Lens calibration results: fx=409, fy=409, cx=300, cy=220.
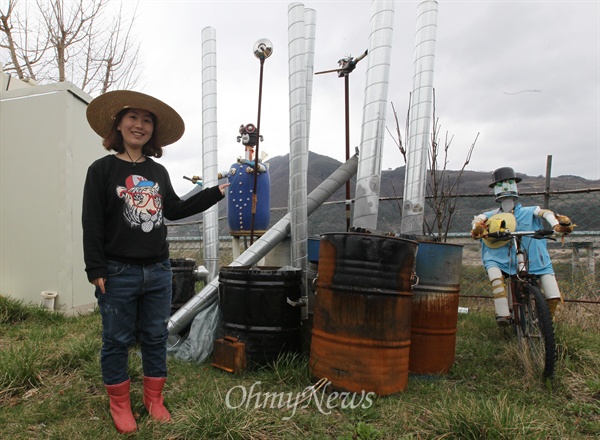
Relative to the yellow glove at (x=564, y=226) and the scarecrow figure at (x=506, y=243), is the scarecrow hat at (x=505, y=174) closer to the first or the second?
the scarecrow figure at (x=506, y=243)

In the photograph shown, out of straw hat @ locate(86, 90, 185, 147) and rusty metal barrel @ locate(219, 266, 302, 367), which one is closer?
straw hat @ locate(86, 90, 185, 147)

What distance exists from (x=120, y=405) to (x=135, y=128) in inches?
60.9

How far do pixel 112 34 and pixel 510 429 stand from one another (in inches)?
487

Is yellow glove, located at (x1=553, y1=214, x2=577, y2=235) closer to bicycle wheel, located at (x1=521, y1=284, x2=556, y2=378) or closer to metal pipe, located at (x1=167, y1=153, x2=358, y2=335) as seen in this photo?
bicycle wheel, located at (x1=521, y1=284, x2=556, y2=378)

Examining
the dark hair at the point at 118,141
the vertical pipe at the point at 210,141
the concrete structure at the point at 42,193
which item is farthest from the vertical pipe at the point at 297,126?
the concrete structure at the point at 42,193

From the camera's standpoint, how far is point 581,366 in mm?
3029

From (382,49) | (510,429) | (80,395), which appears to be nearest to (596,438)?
(510,429)

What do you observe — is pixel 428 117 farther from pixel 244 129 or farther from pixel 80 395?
pixel 80 395

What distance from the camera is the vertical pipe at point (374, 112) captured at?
11.8ft

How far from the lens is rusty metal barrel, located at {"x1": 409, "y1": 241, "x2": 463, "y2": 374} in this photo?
9.87 feet

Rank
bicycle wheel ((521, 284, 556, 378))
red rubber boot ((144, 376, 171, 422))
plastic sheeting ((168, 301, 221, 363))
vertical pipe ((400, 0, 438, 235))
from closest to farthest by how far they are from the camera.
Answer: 1. red rubber boot ((144, 376, 171, 422))
2. bicycle wheel ((521, 284, 556, 378))
3. plastic sheeting ((168, 301, 221, 363))
4. vertical pipe ((400, 0, 438, 235))

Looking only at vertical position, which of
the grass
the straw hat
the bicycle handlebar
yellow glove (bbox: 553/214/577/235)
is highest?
the straw hat

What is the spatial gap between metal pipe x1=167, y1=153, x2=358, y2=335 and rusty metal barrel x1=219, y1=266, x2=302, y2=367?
489 mm

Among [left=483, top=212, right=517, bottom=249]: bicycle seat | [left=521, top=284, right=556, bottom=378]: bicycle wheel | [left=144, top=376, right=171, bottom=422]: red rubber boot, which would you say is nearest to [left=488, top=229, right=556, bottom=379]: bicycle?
[left=521, top=284, right=556, bottom=378]: bicycle wheel
